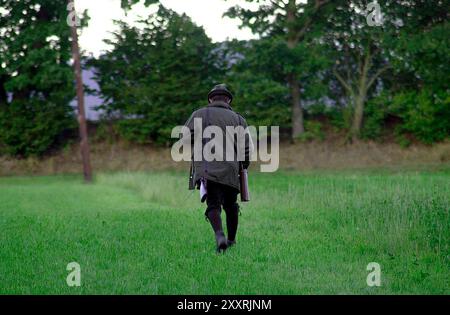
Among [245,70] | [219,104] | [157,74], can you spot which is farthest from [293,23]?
[219,104]

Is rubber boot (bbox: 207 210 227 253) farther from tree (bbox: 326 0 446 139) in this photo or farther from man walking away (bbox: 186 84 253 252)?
tree (bbox: 326 0 446 139)

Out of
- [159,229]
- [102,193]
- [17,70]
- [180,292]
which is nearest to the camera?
[180,292]

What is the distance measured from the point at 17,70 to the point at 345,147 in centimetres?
1654

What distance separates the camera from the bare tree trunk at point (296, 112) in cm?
2942

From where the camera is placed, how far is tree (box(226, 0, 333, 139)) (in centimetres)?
2886

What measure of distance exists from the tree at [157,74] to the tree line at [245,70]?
0.18 feet

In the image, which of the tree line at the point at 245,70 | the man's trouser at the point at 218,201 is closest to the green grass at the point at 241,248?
the man's trouser at the point at 218,201

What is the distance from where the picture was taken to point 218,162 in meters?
7.87

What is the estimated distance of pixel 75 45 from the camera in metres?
25.4

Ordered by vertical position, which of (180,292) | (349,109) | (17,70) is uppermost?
(17,70)

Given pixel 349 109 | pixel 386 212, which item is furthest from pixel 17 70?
pixel 386 212

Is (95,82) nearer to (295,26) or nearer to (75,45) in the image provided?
(75,45)

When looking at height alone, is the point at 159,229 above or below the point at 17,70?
below

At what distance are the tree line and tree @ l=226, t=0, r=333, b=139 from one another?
0.16ft
